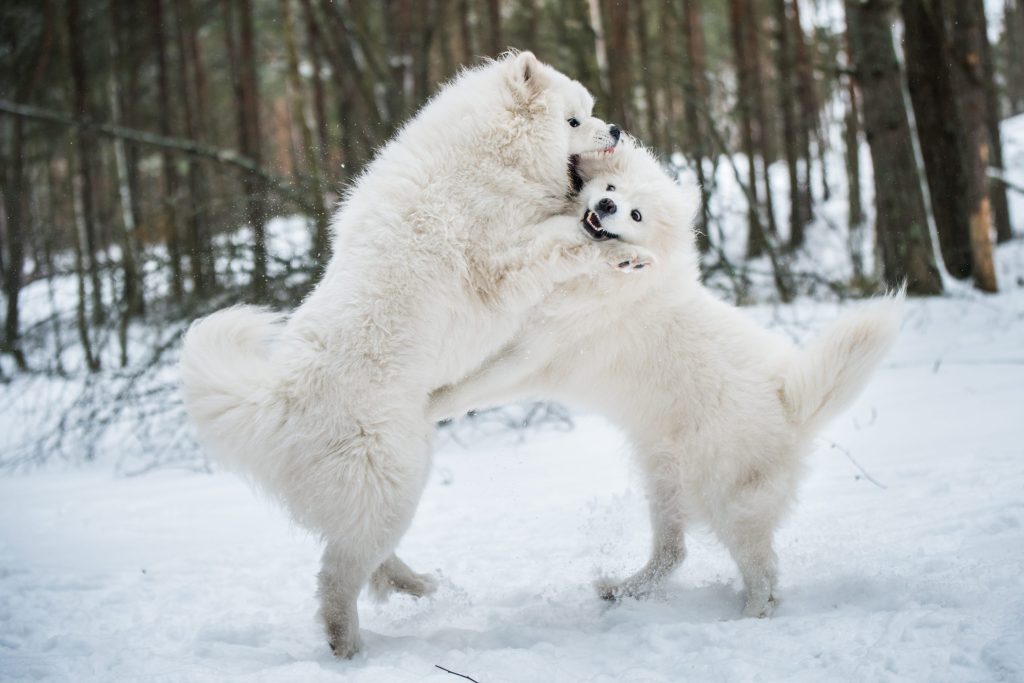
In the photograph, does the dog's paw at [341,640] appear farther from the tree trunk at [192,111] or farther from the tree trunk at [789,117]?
the tree trunk at [789,117]

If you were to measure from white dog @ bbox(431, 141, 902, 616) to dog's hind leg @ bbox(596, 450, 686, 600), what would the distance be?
0.04 metres

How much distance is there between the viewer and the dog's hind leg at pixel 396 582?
343cm

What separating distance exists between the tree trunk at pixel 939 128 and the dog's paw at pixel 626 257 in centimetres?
783

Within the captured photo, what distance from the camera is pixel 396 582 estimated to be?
3.48m

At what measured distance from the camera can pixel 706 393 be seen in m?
3.41

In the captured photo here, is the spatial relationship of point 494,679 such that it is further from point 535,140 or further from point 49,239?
point 49,239

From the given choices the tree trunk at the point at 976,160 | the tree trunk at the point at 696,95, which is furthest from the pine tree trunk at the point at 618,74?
the tree trunk at the point at 976,160

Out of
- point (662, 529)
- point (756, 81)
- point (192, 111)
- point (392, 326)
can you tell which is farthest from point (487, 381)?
point (756, 81)

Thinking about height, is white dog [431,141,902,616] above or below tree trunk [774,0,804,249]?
below

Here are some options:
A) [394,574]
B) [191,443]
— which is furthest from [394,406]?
[191,443]

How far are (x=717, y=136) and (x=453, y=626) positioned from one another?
6215 millimetres

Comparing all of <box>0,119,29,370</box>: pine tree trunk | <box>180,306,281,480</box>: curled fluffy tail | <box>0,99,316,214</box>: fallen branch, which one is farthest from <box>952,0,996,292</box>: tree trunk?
<box>0,119,29,370</box>: pine tree trunk

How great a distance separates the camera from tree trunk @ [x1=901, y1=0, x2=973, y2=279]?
29.9 ft

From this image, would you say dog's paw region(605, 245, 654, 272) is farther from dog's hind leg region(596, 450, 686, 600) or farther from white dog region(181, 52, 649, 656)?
dog's hind leg region(596, 450, 686, 600)
